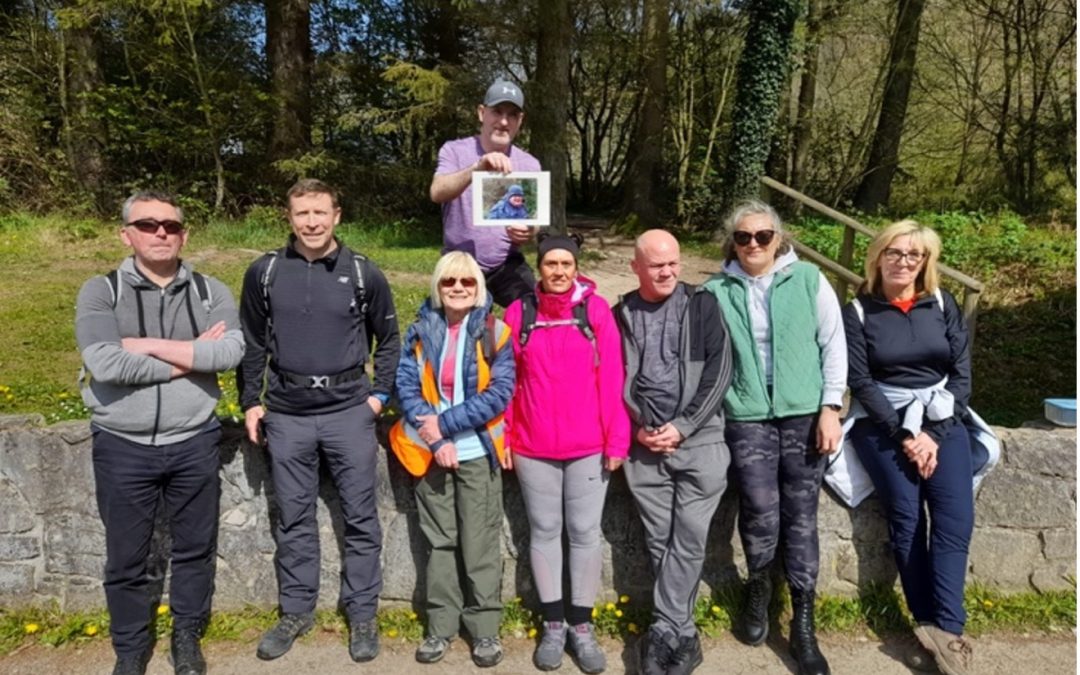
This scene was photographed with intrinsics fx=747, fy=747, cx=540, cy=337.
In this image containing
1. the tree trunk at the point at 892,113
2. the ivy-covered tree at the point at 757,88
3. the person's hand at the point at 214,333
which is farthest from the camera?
the tree trunk at the point at 892,113

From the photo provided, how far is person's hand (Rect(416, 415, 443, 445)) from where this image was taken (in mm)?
3123

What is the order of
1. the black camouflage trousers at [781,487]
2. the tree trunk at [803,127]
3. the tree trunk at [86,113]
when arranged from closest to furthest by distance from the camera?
the black camouflage trousers at [781,487] < the tree trunk at [86,113] < the tree trunk at [803,127]

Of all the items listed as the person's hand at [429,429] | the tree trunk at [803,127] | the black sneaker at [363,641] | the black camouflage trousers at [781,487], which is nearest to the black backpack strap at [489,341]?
the person's hand at [429,429]

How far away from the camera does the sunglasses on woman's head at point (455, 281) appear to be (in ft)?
10.3

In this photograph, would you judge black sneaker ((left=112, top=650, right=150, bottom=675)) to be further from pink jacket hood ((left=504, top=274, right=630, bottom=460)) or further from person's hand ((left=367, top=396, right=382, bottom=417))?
pink jacket hood ((left=504, top=274, right=630, bottom=460))

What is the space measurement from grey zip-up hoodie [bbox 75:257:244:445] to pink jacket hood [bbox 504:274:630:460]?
119cm

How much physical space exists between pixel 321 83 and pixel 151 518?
612 inches

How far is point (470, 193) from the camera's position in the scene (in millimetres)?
3627

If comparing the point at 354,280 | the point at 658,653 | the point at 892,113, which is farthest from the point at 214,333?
the point at 892,113

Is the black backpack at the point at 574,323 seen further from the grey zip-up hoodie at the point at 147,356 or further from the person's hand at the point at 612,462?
the grey zip-up hoodie at the point at 147,356

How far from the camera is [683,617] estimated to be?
10.6 ft

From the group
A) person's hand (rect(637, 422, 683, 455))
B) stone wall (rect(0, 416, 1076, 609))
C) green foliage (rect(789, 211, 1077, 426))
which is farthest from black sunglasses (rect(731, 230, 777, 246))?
green foliage (rect(789, 211, 1077, 426))

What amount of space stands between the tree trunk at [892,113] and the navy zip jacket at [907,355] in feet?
47.6

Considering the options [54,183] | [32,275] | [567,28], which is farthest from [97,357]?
[54,183]
